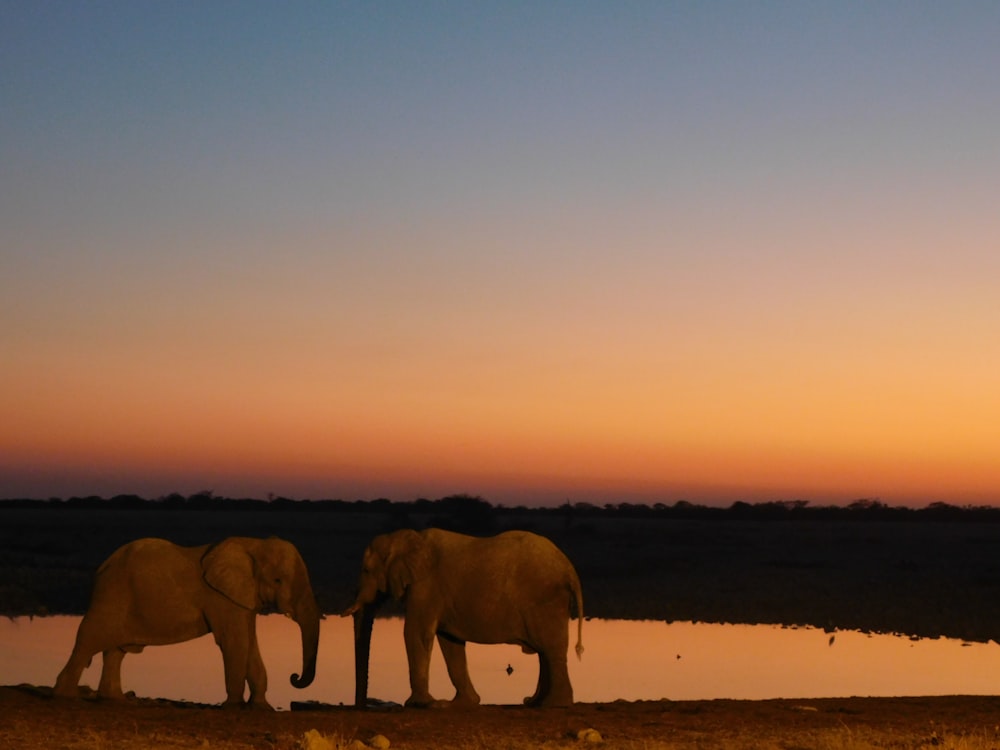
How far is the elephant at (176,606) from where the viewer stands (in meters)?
15.7

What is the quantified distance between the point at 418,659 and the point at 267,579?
78.8 inches

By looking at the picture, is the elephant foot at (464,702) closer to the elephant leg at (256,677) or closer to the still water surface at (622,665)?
the elephant leg at (256,677)

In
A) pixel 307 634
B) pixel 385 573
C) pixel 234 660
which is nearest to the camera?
pixel 234 660

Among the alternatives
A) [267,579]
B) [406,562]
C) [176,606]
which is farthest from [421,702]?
[176,606]

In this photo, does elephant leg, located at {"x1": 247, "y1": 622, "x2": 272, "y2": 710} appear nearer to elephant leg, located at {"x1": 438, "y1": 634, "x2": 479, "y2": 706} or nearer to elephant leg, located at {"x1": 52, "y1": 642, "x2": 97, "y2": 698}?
elephant leg, located at {"x1": 52, "y1": 642, "x2": 97, "y2": 698}

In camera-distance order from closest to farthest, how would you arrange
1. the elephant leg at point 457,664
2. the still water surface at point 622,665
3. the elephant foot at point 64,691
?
the elephant foot at point 64,691
the elephant leg at point 457,664
the still water surface at point 622,665

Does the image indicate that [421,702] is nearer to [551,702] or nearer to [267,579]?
[551,702]

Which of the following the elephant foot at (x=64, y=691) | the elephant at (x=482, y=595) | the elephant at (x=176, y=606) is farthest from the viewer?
the elephant at (x=482, y=595)

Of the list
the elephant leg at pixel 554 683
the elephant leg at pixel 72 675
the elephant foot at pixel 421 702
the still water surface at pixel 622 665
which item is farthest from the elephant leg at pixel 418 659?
the elephant leg at pixel 72 675

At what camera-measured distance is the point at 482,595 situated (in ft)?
54.7

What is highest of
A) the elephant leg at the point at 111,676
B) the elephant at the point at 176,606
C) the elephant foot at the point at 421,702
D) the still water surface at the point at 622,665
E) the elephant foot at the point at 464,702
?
the elephant at the point at 176,606

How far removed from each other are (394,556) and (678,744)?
5.14m

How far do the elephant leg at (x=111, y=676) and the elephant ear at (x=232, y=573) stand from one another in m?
1.37

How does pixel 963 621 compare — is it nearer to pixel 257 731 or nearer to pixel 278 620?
pixel 278 620
